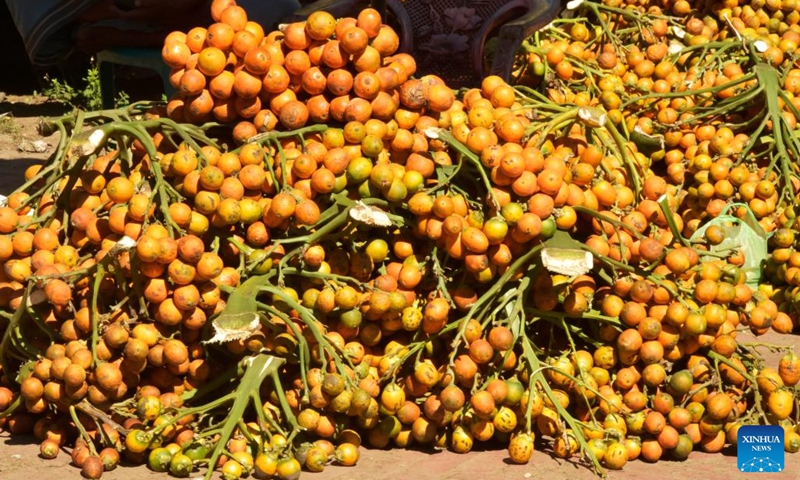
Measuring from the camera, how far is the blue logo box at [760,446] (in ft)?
8.29

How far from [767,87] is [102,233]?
255cm

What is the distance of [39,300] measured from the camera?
2.55 meters

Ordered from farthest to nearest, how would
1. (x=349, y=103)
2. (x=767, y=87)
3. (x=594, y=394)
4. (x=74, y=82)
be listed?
(x=74, y=82) → (x=767, y=87) → (x=349, y=103) → (x=594, y=394)

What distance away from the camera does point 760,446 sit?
2.56 m

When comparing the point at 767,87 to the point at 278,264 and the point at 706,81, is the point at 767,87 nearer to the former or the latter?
the point at 706,81

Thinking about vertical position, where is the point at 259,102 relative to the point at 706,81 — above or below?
above

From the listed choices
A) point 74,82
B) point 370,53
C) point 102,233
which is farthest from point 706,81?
point 74,82

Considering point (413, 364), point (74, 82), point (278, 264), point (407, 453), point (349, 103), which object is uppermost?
point (349, 103)

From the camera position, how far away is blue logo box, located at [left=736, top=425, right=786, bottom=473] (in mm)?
2525

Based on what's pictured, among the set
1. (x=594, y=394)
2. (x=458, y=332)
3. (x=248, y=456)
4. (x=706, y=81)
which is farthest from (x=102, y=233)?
(x=706, y=81)

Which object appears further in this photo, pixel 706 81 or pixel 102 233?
pixel 706 81

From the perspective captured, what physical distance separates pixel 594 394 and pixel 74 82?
6180mm

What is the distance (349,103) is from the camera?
2764 millimetres

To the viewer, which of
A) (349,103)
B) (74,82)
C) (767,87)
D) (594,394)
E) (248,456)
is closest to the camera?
(248,456)
